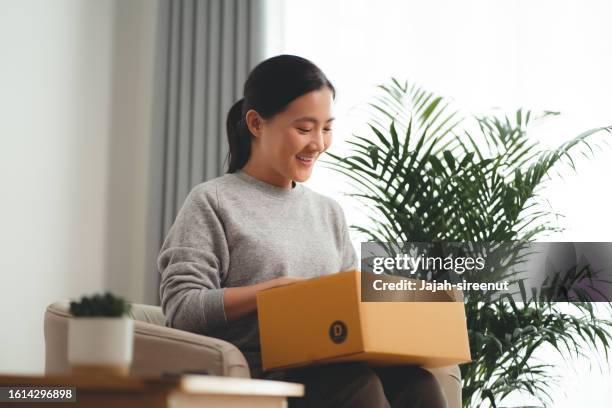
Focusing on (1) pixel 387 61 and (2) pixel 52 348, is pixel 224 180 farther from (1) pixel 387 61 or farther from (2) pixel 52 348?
(1) pixel 387 61

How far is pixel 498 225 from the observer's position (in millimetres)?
2379

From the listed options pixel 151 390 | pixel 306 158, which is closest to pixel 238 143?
pixel 306 158

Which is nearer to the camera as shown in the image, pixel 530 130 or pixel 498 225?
pixel 498 225

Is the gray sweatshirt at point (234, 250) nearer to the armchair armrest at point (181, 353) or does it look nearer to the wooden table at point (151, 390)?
the armchair armrest at point (181, 353)

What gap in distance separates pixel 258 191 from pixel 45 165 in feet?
4.87

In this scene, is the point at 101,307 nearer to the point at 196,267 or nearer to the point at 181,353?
the point at 181,353

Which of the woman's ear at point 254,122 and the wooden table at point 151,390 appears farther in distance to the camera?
the woman's ear at point 254,122

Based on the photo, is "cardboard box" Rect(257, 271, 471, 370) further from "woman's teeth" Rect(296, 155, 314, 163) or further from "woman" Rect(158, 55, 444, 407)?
"woman's teeth" Rect(296, 155, 314, 163)

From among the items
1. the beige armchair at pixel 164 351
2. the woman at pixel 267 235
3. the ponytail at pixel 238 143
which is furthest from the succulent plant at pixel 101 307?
the ponytail at pixel 238 143

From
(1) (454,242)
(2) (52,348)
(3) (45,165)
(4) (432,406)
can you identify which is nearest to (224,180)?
(2) (52,348)

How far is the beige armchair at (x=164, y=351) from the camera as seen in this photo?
1.37m

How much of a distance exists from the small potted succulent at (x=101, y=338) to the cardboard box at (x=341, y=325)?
0.41 metres

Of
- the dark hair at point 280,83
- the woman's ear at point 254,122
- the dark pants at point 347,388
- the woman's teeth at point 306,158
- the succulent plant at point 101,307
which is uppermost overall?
the dark hair at point 280,83

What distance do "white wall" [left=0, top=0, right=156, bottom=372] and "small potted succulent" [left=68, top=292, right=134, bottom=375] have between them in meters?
1.93
